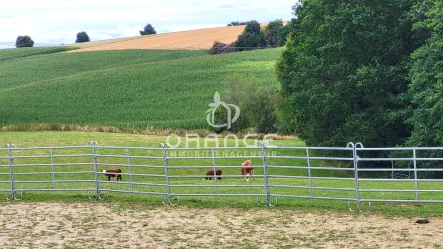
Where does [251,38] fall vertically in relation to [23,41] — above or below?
below

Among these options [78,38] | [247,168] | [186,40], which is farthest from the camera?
[78,38]

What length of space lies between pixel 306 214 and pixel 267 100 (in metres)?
34.1

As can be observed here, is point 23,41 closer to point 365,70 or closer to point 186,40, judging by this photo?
point 186,40

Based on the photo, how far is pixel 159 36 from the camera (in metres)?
101

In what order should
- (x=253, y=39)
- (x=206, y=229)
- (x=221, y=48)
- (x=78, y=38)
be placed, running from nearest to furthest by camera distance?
1. (x=206, y=229)
2. (x=221, y=48)
3. (x=253, y=39)
4. (x=78, y=38)

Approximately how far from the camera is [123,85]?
63531mm

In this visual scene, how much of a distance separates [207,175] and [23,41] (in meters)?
106

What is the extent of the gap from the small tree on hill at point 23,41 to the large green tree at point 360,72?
3668 inches

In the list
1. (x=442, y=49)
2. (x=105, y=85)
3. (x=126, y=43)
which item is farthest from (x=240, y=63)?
(x=442, y=49)

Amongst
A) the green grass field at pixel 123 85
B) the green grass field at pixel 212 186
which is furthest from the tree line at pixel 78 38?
the green grass field at pixel 212 186

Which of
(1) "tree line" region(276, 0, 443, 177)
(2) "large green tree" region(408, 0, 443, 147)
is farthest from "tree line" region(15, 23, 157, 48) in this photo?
(2) "large green tree" region(408, 0, 443, 147)

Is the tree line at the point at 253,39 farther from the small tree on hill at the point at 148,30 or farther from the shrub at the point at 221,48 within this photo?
the small tree on hill at the point at 148,30

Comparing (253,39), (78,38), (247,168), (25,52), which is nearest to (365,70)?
(247,168)

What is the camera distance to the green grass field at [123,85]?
165 feet
